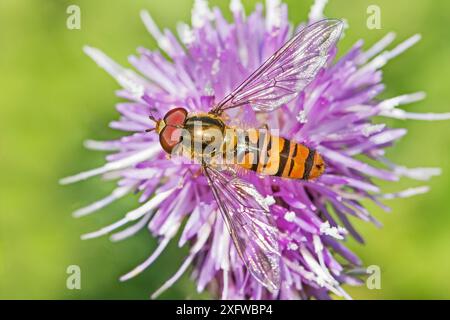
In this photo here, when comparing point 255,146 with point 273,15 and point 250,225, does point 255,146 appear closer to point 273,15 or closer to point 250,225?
point 250,225

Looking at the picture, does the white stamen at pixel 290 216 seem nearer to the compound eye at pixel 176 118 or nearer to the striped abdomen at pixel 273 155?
the striped abdomen at pixel 273 155

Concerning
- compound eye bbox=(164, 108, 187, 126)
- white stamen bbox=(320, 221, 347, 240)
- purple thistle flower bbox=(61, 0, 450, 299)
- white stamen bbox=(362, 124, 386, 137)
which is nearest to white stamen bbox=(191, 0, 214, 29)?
purple thistle flower bbox=(61, 0, 450, 299)

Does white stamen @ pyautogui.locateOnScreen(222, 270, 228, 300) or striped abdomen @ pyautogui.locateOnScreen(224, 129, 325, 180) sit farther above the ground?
striped abdomen @ pyautogui.locateOnScreen(224, 129, 325, 180)

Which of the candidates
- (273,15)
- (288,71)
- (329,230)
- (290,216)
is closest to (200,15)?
(273,15)

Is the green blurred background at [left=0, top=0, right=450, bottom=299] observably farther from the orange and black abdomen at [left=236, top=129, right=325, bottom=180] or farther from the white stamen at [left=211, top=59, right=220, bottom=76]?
the orange and black abdomen at [left=236, top=129, right=325, bottom=180]

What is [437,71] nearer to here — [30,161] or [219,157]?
[219,157]
